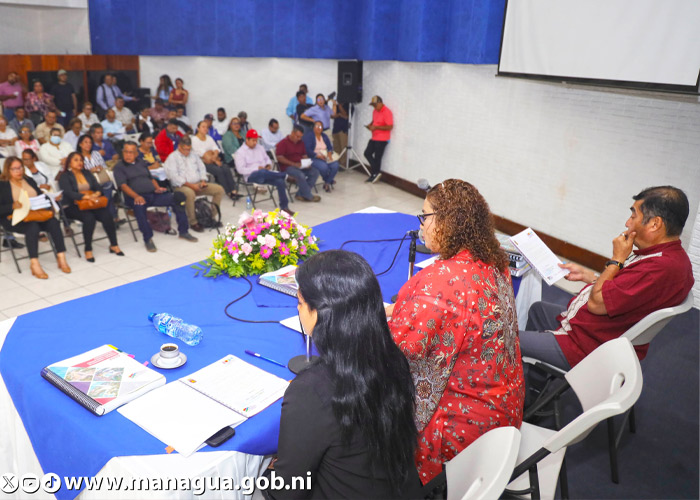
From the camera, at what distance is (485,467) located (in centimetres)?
157

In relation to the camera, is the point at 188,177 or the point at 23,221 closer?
the point at 23,221

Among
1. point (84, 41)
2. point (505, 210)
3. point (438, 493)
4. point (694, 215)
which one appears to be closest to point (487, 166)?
point (505, 210)

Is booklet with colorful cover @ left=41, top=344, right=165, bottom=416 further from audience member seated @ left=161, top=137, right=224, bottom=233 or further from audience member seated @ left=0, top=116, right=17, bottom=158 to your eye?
audience member seated @ left=0, top=116, right=17, bottom=158

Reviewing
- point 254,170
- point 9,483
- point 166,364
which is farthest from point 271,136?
point 9,483

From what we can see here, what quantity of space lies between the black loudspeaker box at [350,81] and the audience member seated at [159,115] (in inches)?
119

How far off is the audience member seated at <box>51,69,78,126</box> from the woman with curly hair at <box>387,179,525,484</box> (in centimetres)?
869

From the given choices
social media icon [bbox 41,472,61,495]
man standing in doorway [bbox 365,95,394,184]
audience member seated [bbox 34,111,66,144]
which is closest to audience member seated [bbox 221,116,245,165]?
man standing in doorway [bbox 365,95,394,184]

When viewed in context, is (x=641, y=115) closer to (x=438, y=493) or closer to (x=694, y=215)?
(x=694, y=215)

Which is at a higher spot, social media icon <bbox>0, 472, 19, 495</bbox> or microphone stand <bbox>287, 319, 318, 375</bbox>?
microphone stand <bbox>287, 319, 318, 375</bbox>

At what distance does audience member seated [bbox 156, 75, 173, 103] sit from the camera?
9305 mm

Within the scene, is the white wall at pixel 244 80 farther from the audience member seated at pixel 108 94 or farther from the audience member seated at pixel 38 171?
the audience member seated at pixel 38 171

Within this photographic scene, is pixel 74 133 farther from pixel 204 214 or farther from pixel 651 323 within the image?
pixel 651 323

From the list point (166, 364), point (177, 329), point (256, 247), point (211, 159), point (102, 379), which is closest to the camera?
point (102, 379)

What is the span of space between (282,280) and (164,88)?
25.1 ft
